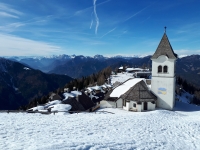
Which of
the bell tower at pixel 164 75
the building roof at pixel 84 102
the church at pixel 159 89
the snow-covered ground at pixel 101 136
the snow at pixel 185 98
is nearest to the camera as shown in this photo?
the snow-covered ground at pixel 101 136

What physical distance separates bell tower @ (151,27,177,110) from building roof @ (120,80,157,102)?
149 centimetres

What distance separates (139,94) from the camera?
3064cm

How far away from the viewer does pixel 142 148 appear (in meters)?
12.0

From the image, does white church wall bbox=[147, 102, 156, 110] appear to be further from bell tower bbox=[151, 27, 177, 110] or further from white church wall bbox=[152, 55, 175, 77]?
white church wall bbox=[152, 55, 175, 77]

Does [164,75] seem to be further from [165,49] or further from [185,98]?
[185,98]

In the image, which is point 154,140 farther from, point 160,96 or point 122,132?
point 160,96

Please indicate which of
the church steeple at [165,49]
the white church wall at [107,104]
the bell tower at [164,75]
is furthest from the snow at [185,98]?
the white church wall at [107,104]

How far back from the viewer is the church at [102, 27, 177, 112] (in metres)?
30.4

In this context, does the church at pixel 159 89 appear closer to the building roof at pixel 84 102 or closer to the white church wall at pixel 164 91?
the white church wall at pixel 164 91

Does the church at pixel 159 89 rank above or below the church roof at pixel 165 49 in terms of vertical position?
below

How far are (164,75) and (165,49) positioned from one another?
4.68m

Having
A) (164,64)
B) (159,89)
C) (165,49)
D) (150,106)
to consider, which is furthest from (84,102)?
(165,49)

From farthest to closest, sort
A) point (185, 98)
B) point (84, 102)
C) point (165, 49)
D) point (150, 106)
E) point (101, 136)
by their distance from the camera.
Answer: point (185, 98)
point (84, 102)
point (165, 49)
point (150, 106)
point (101, 136)

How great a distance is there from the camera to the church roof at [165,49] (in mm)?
30778
